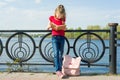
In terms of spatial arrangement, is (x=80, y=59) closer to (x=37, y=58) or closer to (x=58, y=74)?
(x=58, y=74)

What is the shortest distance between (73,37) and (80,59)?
94 cm

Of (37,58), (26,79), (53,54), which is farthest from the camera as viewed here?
(37,58)

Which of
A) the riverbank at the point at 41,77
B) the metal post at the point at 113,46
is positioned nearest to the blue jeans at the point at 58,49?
the riverbank at the point at 41,77

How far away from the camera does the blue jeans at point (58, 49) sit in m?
9.65

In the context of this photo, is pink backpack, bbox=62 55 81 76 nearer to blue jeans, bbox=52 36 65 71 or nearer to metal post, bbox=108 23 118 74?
blue jeans, bbox=52 36 65 71

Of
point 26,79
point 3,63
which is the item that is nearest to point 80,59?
point 26,79

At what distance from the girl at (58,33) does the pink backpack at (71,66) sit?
124mm

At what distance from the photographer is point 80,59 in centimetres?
980

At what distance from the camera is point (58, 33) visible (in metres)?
9.59

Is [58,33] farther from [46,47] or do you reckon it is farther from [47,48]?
[47,48]

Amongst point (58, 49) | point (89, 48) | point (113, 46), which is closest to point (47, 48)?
point (58, 49)

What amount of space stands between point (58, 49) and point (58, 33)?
0.41m

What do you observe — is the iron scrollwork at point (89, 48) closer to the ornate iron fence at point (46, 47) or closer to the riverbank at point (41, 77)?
the ornate iron fence at point (46, 47)

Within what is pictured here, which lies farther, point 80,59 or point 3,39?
point 3,39
